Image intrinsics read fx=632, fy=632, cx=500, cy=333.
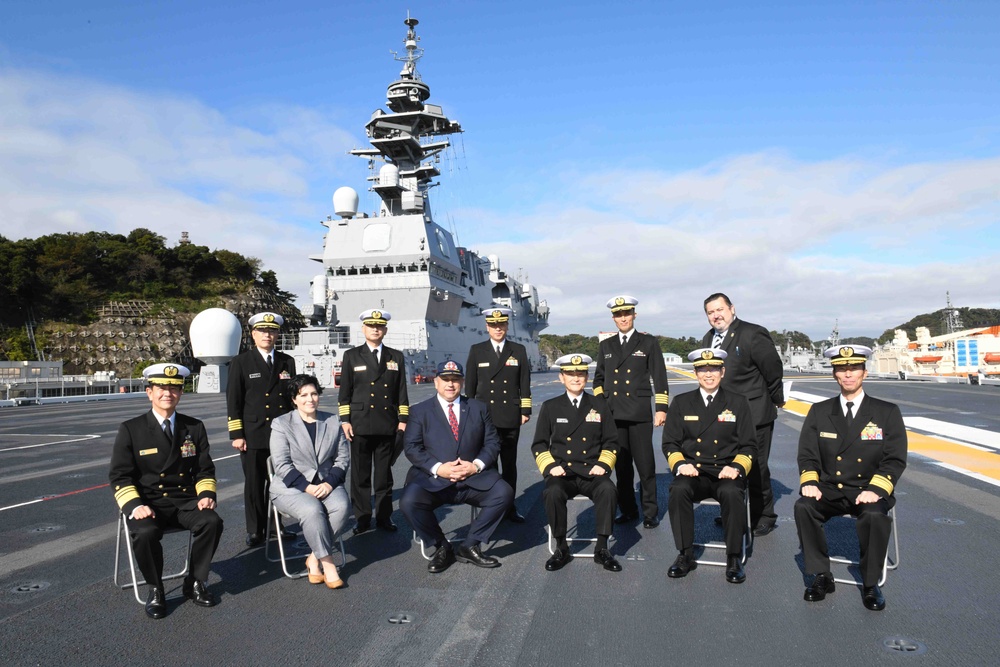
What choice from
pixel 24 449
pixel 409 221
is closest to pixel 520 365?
pixel 24 449

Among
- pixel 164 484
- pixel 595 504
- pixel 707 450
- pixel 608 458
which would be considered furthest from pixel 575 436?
pixel 164 484

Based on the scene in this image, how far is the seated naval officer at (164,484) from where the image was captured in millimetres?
3631

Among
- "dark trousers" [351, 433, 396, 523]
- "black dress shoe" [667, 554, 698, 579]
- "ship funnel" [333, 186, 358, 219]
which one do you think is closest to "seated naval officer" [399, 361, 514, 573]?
"dark trousers" [351, 433, 396, 523]

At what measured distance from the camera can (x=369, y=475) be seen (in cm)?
555

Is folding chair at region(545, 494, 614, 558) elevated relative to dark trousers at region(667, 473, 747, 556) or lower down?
lower down

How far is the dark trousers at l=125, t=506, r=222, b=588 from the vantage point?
3.56 meters

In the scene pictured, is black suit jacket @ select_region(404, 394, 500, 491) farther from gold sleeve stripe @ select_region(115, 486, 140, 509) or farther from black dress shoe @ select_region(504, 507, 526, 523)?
gold sleeve stripe @ select_region(115, 486, 140, 509)

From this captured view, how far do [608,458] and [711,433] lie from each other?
29.5 inches

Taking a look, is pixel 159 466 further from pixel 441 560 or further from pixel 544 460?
pixel 544 460

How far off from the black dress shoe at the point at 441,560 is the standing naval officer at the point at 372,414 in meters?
1.15

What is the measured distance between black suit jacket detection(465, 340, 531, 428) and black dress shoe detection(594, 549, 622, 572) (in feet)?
5.74

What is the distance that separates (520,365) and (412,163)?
40.9 metres

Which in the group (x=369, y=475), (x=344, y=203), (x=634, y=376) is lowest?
(x=369, y=475)

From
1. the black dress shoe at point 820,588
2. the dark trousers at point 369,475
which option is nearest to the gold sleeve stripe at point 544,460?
the dark trousers at point 369,475
